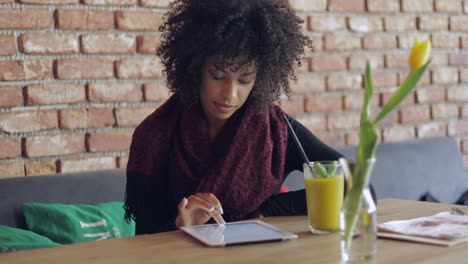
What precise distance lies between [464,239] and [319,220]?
25 centimetres

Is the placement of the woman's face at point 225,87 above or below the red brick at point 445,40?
below

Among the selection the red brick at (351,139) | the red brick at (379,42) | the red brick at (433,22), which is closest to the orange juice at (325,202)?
the red brick at (351,139)

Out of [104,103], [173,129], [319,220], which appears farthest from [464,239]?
[104,103]

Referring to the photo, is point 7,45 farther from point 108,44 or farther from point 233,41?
point 233,41

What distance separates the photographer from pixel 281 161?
1.71 m

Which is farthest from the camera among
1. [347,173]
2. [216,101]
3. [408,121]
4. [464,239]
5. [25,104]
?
[408,121]

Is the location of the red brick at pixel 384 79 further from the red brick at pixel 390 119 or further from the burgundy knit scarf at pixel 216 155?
the burgundy knit scarf at pixel 216 155

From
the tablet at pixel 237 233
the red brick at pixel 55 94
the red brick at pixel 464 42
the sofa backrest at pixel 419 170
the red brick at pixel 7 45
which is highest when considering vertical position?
the red brick at pixel 7 45

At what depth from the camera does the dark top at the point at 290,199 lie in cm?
155

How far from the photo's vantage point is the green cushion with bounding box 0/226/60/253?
1.63m

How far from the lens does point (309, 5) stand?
2.64m

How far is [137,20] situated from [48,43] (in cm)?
31

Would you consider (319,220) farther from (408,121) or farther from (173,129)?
(408,121)

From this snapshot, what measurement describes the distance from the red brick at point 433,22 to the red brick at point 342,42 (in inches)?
14.8
